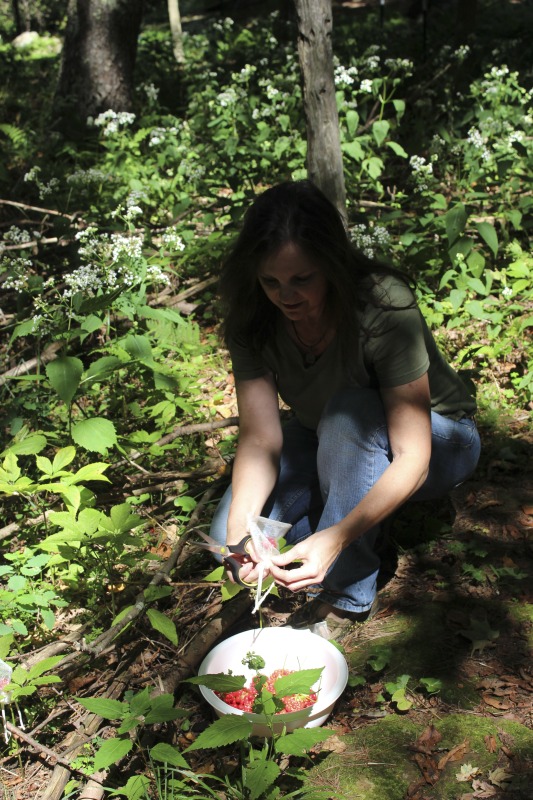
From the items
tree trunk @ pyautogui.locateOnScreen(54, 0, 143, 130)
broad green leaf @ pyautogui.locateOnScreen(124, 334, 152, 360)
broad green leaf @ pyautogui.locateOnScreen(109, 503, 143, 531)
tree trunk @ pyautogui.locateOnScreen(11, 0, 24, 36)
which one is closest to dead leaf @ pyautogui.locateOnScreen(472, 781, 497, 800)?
broad green leaf @ pyautogui.locateOnScreen(109, 503, 143, 531)

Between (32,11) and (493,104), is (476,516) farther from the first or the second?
Answer: (32,11)

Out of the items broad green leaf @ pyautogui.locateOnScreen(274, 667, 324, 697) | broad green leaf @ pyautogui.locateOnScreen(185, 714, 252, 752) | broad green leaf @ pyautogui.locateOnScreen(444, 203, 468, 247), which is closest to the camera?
broad green leaf @ pyautogui.locateOnScreen(185, 714, 252, 752)

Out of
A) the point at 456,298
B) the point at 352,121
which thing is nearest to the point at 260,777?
the point at 456,298

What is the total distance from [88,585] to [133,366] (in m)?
1.11

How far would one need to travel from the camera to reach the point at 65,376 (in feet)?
9.04

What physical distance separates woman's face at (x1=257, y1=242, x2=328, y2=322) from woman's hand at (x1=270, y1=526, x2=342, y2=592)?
625 millimetres

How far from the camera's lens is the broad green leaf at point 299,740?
163cm

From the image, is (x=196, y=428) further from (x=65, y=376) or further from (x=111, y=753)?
(x=111, y=753)

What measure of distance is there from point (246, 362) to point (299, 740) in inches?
47.0

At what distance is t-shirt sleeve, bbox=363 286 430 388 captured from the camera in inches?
84.2

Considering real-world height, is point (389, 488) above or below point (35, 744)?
above

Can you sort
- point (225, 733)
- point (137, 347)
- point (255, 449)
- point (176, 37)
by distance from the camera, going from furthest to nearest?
1. point (176, 37)
2. point (137, 347)
3. point (255, 449)
4. point (225, 733)

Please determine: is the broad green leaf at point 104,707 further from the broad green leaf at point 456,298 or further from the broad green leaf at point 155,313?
the broad green leaf at point 456,298

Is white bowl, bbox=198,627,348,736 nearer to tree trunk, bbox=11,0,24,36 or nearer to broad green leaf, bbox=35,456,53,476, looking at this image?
broad green leaf, bbox=35,456,53,476
